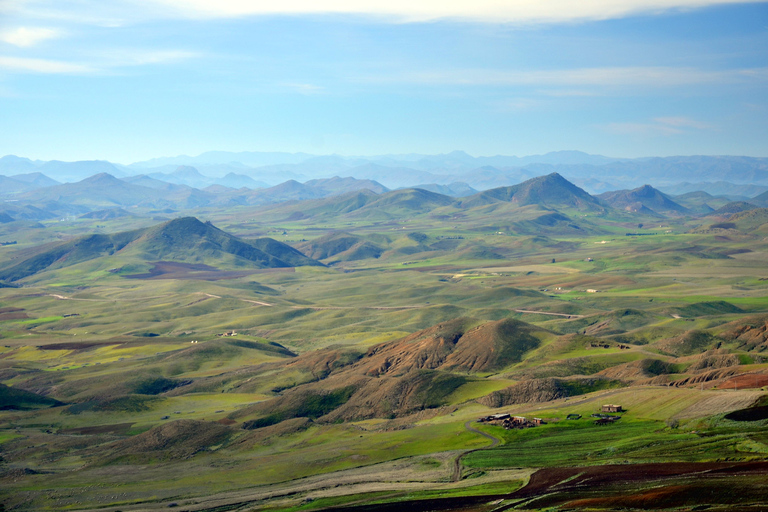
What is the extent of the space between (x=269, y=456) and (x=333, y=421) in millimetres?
20062

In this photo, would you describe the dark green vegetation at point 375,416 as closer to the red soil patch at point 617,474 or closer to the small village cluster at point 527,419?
the red soil patch at point 617,474

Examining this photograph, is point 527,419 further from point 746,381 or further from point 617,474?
point 746,381

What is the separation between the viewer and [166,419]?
379ft

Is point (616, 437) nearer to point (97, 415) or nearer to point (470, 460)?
point (470, 460)

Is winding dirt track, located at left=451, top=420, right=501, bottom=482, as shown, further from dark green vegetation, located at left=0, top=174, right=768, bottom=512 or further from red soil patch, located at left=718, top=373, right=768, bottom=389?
red soil patch, located at left=718, top=373, right=768, bottom=389

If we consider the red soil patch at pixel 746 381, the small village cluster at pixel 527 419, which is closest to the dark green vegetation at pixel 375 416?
the red soil patch at pixel 746 381

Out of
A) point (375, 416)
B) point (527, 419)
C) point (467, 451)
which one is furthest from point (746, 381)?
point (375, 416)

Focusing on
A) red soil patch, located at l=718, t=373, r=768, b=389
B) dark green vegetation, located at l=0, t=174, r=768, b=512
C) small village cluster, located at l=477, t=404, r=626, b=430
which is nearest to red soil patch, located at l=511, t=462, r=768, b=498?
dark green vegetation, located at l=0, t=174, r=768, b=512

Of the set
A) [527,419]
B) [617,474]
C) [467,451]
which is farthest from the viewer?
[527,419]

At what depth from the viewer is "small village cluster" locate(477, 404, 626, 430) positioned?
88875mm

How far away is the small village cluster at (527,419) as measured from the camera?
88875 mm

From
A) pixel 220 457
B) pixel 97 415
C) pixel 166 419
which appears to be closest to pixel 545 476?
pixel 220 457

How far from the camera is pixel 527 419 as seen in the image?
9200cm

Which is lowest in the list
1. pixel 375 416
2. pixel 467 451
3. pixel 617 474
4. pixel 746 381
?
pixel 375 416
